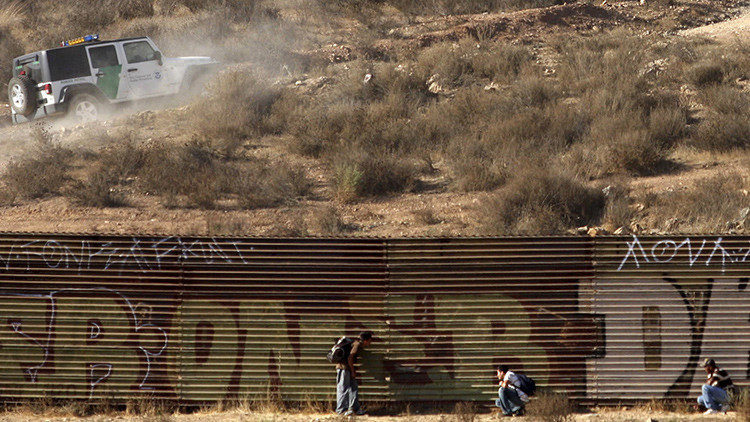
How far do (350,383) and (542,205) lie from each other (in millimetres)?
6994

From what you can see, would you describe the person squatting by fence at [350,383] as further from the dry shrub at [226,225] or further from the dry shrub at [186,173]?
the dry shrub at [186,173]

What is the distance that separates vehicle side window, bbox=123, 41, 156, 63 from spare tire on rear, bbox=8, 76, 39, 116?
234 cm

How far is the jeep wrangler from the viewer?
20297 mm

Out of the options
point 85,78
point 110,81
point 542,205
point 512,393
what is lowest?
point 542,205

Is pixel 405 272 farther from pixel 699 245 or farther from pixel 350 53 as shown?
pixel 350 53

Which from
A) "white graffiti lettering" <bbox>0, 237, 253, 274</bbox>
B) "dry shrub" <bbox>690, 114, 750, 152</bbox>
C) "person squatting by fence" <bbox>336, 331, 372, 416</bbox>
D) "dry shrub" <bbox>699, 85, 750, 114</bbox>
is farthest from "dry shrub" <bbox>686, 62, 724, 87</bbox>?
"white graffiti lettering" <bbox>0, 237, 253, 274</bbox>

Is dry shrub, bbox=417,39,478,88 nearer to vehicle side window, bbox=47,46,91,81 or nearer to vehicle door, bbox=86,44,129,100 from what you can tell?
vehicle door, bbox=86,44,129,100

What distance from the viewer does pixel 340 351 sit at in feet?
30.0

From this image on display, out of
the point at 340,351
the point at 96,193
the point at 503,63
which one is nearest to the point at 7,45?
the point at 96,193

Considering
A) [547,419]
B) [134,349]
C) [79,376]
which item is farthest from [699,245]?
[79,376]

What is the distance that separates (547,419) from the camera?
8.56 m

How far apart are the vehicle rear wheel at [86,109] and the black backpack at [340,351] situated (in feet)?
45.3

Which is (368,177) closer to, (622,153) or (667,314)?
(622,153)

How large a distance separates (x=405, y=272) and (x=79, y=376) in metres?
3.82
